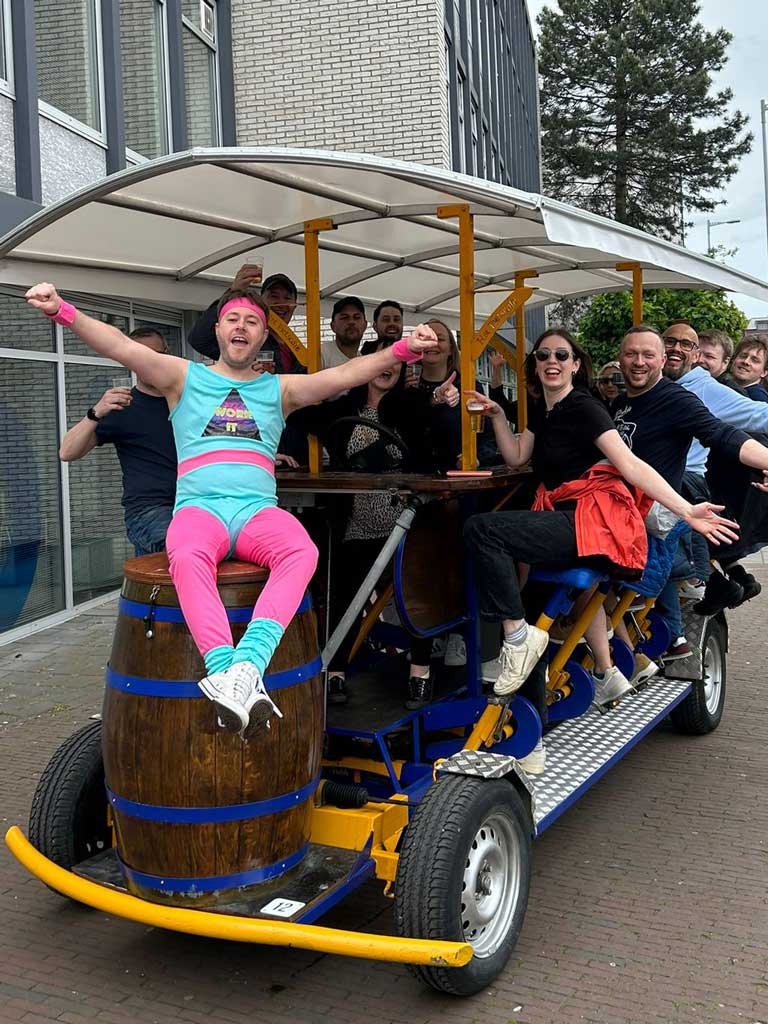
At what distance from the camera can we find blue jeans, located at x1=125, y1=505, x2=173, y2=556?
4691mm

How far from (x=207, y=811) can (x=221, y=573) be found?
2.43ft

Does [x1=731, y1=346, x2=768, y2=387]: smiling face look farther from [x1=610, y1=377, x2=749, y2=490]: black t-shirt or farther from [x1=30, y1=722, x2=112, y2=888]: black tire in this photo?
[x1=30, y1=722, x2=112, y2=888]: black tire

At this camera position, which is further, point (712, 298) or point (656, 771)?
point (712, 298)

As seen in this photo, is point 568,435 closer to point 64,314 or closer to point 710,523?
point 710,523

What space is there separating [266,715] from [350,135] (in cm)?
1176

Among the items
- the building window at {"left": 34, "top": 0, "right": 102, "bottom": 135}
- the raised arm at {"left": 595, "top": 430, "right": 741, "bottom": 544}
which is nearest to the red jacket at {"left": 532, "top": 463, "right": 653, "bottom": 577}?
the raised arm at {"left": 595, "top": 430, "right": 741, "bottom": 544}

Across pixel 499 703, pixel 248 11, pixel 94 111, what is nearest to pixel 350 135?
pixel 248 11

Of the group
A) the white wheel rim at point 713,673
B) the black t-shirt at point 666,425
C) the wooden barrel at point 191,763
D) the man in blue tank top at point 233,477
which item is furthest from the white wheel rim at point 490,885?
the white wheel rim at point 713,673

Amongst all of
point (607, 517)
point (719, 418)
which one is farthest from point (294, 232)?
point (719, 418)

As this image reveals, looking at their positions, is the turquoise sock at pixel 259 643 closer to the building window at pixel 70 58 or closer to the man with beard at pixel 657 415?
the man with beard at pixel 657 415

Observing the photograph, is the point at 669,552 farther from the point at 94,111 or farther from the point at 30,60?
the point at 94,111

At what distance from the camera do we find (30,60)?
916 cm

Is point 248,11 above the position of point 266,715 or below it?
above

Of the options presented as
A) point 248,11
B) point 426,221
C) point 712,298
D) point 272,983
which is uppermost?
point 248,11
